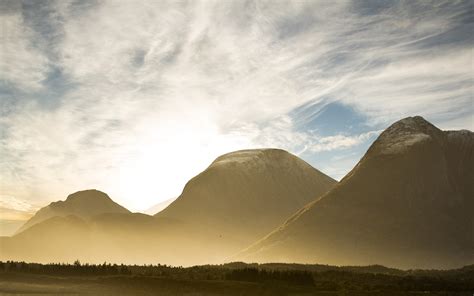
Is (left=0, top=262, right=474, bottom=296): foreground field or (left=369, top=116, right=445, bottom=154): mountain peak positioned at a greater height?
(left=369, top=116, right=445, bottom=154): mountain peak

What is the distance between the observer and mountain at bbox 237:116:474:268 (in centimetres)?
14725

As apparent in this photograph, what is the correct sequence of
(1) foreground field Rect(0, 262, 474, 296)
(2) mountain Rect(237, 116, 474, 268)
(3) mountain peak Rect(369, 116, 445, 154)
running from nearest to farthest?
(1) foreground field Rect(0, 262, 474, 296) → (2) mountain Rect(237, 116, 474, 268) → (3) mountain peak Rect(369, 116, 445, 154)

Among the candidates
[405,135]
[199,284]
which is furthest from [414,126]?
[199,284]

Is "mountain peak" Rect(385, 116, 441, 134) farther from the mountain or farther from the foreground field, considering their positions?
the foreground field

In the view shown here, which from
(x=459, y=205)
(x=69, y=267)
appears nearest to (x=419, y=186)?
(x=459, y=205)

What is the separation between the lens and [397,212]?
164250 millimetres

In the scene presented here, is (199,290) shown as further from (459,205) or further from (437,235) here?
(459,205)

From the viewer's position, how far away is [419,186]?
17150 cm

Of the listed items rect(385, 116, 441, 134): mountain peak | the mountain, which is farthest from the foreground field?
rect(385, 116, 441, 134): mountain peak

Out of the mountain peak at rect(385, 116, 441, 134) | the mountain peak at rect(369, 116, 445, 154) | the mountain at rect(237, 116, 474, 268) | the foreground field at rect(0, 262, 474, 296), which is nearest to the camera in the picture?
the foreground field at rect(0, 262, 474, 296)

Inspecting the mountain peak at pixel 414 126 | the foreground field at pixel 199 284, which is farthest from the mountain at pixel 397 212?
the foreground field at pixel 199 284

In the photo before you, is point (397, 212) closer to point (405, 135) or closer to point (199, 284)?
point (405, 135)

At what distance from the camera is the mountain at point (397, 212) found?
147 metres

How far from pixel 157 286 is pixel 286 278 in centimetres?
1809
